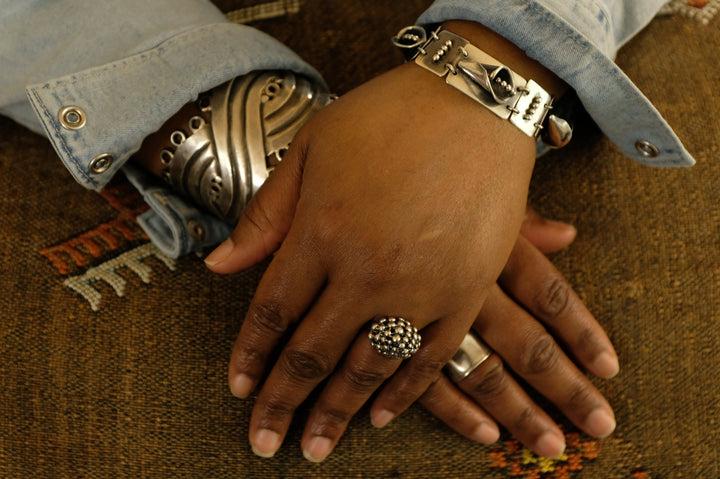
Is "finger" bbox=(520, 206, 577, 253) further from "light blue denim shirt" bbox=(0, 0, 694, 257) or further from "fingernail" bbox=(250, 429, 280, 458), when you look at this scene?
"fingernail" bbox=(250, 429, 280, 458)

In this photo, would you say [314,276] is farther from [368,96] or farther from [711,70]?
[711,70]

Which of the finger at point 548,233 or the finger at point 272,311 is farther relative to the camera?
the finger at point 548,233

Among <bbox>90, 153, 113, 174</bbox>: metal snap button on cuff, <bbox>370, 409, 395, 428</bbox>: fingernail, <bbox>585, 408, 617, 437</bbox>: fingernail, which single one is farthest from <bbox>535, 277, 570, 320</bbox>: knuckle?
<bbox>90, 153, 113, 174</bbox>: metal snap button on cuff

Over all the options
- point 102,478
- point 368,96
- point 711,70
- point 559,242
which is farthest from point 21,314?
point 711,70

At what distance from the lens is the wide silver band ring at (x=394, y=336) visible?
593mm

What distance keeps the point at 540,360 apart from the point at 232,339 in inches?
14.0

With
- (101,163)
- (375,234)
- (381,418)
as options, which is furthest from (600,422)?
(101,163)

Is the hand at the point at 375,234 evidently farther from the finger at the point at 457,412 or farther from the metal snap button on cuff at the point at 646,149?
the metal snap button on cuff at the point at 646,149

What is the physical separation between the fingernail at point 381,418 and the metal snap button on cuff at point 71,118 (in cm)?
44

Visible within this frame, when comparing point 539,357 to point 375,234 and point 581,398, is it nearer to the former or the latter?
point 581,398

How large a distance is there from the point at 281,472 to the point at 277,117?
0.40m

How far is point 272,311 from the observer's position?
0.63 metres

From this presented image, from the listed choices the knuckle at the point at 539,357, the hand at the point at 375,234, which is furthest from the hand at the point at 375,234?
the knuckle at the point at 539,357

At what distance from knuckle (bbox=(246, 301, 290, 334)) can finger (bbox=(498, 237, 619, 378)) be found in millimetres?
286
